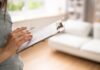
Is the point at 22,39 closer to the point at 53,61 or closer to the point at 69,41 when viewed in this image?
the point at 53,61

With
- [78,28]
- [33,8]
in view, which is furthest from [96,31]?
[33,8]

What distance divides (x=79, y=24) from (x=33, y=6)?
1378mm

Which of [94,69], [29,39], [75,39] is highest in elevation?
[29,39]

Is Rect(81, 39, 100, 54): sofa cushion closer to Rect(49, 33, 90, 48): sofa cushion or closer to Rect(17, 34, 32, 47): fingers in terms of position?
Rect(49, 33, 90, 48): sofa cushion

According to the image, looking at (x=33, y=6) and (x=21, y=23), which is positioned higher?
(x=33, y=6)

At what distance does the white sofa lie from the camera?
2485 mm

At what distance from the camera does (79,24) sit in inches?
126

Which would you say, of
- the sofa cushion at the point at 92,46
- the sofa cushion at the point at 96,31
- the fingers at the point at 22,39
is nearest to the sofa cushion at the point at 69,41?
the sofa cushion at the point at 92,46

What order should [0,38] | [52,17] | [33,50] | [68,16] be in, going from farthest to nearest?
[68,16] < [52,17] < [33,50] < [0,38]

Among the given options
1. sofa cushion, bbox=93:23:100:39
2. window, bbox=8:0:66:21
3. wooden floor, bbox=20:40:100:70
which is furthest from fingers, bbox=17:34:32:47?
sofa cushion, bbox=93:23:100:39

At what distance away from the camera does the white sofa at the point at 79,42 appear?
248 centimetres

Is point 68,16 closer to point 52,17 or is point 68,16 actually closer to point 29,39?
point 52,17

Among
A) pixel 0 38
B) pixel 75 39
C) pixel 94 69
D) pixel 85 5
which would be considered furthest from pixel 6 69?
pixel 85 5

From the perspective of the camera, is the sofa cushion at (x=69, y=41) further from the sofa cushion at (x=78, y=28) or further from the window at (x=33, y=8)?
the window at (x=33, y=8)
